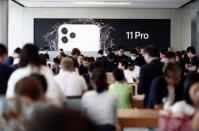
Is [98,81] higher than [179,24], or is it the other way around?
[179,24]

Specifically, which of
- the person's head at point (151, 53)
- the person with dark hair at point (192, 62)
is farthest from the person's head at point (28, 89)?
the person with dark hair at point (192, 62)

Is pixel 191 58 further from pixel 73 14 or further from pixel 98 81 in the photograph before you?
pixel 73 14

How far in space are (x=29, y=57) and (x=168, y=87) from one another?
1593 mm

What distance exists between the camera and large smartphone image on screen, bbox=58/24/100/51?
18.1m

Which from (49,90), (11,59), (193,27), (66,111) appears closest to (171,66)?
(49,90)

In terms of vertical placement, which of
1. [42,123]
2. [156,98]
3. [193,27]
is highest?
[193,27]

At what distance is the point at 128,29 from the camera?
1833cm

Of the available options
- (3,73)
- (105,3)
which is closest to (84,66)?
(3,73)

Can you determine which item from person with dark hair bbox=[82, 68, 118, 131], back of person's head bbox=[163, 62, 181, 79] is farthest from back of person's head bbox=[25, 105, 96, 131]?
back of person's head bbox=[163, 62, 181, 79]

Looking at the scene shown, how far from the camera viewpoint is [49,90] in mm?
4180

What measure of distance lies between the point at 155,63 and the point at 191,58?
5.37 metres

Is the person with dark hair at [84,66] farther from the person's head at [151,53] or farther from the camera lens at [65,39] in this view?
the camera lens at [65,39]

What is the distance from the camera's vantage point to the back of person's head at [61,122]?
3.38 ft

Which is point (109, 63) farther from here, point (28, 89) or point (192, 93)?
point (28, 89)
